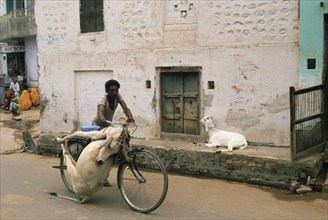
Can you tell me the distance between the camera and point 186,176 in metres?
7.89

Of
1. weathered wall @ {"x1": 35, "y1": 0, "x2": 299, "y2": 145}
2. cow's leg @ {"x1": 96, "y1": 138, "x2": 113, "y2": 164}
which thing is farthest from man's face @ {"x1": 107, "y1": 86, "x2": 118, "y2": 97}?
weathered wall @ {"x1": 35, "y1": 0, "x2": 299, "y2": 145}

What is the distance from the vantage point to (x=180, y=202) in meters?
6.04

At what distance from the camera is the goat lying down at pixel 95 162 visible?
5.60 m

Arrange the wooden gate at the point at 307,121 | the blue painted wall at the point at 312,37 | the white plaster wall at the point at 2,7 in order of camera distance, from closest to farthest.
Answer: the wooden gate at the point at 307,121, the blue painted wall at the point at 312,37, the white plaster wall at the point at 2,7

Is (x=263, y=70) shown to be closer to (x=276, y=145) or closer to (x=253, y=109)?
(x=253, y=109)

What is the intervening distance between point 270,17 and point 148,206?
4769 millimetres

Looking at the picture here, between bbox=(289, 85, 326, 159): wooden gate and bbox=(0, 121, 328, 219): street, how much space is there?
87 centimetres

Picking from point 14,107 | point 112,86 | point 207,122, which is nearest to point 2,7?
point 14,107

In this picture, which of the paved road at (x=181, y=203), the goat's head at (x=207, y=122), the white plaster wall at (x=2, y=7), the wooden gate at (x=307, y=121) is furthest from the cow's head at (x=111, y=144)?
the white plaster wall at (x=2, y=7)

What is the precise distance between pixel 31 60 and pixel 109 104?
61.2 feet

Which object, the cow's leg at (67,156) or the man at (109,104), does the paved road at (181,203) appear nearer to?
the cow's leg at (67,156)

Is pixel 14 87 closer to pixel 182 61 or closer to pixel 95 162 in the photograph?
pixel 182 61

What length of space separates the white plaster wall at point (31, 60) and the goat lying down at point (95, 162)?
60.3ft

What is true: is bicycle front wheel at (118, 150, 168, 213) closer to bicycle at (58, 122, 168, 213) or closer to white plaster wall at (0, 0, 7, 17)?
bicycle at (58, 122, 168, 213)
